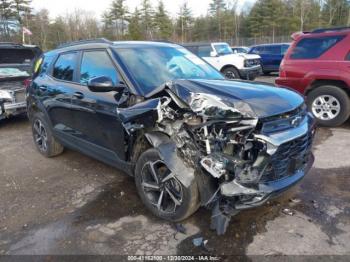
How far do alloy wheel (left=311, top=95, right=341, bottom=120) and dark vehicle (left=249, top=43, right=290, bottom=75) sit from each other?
11205 millimetres

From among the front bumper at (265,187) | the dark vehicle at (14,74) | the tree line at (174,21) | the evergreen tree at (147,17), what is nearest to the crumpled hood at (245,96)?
the front bumper at (265,187)

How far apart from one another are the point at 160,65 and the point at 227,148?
62.5 inches

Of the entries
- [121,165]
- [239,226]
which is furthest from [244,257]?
[121,165]

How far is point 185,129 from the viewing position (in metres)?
2.92

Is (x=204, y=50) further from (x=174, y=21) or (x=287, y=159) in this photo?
(x=174, y=21)

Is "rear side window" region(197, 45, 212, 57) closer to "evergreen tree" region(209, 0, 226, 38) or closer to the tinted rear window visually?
the tinted rear window

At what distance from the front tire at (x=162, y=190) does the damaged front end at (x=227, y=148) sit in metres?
0.12

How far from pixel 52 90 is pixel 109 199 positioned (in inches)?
78.3

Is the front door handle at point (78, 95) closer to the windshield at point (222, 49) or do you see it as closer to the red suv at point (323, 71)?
the red suv at point (323, 71)

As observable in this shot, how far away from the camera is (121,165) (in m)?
3.66

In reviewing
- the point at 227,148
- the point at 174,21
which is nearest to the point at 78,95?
the point at 227,148

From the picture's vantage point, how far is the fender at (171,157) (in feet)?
9.37

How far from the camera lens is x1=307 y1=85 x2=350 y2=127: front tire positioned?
611 centimetres

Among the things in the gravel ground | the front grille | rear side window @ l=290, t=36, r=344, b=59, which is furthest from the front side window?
rear side window @ l=290, t=36, r=344, b=59
